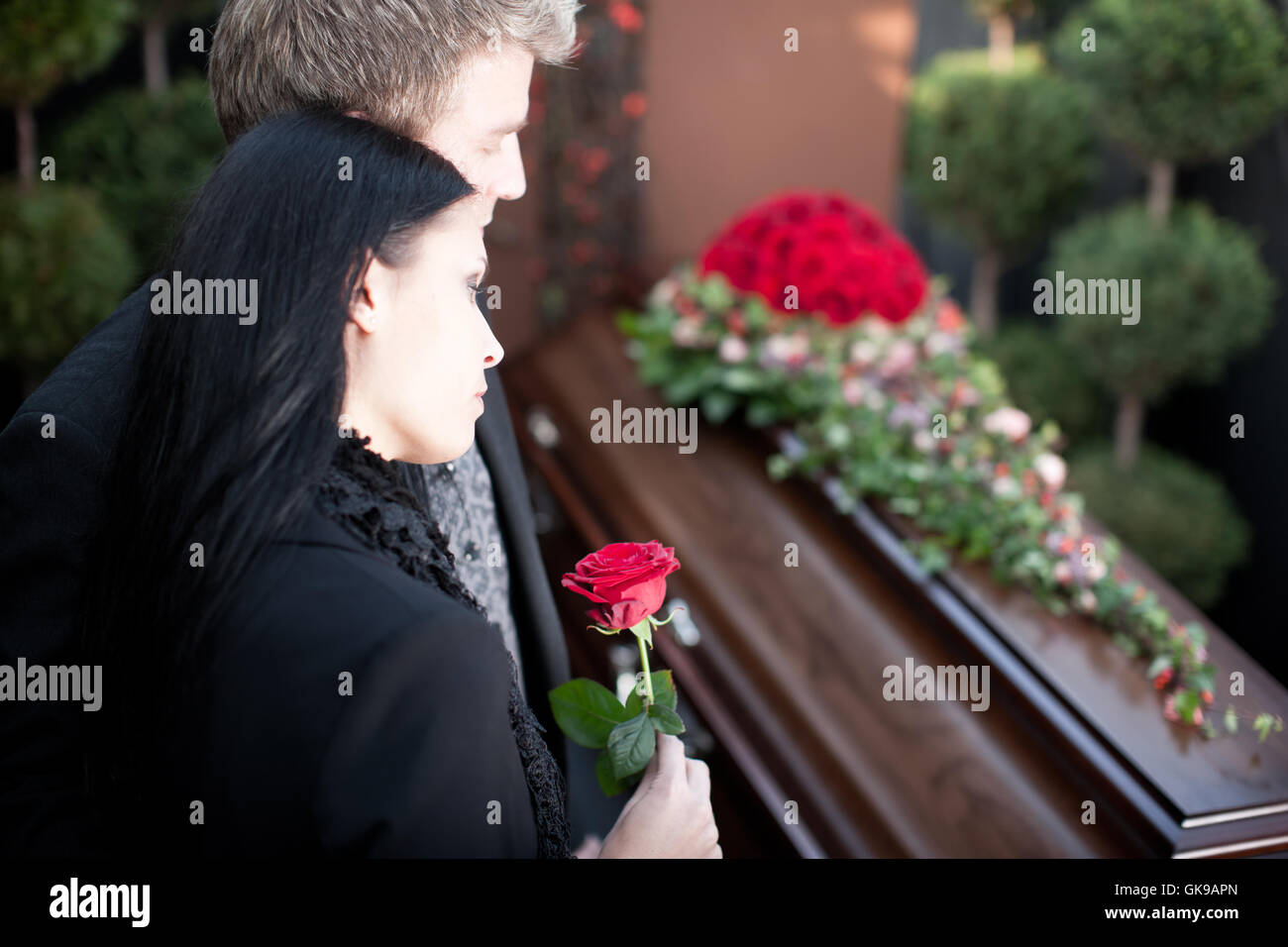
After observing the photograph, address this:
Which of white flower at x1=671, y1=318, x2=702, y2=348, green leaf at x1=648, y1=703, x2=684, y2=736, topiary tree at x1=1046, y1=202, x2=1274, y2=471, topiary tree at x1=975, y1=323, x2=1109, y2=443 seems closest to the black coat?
green leaf at x1=648, y1=703, x2=684, y2=736

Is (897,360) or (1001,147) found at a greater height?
(1001,147)

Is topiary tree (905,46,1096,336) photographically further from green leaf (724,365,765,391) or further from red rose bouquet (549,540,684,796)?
red rose bouquet (549,540,684,796)

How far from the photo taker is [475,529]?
5.18 feet

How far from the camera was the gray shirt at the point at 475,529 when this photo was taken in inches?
59.9

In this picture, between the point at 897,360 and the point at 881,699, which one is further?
the point at 897,360

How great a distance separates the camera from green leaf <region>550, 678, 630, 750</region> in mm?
1234

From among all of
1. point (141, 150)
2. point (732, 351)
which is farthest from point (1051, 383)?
point (141, 150)

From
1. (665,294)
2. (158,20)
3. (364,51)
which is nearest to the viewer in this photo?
(364,51)

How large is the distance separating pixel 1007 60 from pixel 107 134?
13.5ft

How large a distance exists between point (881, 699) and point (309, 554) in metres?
1.48

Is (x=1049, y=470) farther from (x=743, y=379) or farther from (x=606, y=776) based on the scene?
(x=606, y=776)

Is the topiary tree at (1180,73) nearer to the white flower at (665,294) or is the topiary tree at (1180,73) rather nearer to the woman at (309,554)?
the white flower at (665,294)

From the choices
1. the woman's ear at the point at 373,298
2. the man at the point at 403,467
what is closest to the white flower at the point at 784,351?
the man at the point at 403,467
